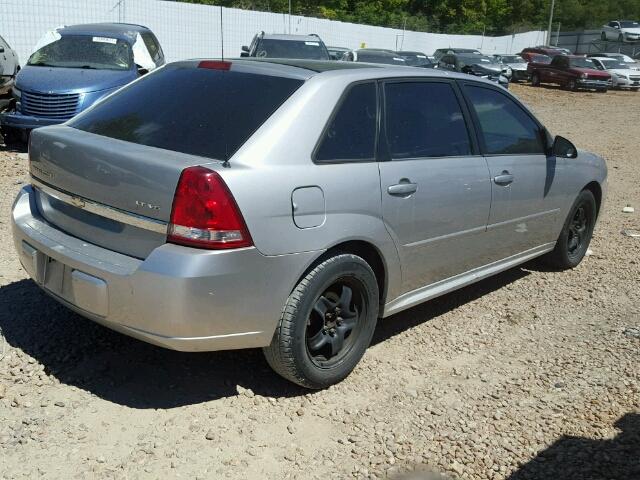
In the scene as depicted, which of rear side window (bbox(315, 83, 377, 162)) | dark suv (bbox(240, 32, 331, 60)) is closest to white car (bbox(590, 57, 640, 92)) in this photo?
dark suv (bbox(240, 32, 331, 60))

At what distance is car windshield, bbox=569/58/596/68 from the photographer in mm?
33094

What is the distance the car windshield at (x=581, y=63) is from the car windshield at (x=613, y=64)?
144cm

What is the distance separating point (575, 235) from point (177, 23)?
2008 centimetres

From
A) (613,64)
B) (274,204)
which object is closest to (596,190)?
(274,204)

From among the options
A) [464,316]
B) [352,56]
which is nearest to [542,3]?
[352,56]

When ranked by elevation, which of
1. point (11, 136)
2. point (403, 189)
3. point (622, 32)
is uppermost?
point (403, 189)

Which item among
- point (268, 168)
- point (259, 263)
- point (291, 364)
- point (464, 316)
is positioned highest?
point (268, 168)

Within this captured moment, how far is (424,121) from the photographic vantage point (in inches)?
170

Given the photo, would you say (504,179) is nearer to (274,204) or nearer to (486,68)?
(274,204)

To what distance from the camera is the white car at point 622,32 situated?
2094 inches

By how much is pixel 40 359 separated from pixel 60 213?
82 centimetres

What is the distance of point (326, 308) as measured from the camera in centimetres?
374

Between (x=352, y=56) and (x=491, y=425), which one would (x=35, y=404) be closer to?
(x=491, y=425)

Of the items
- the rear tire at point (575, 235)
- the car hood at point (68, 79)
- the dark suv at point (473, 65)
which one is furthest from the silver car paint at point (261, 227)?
the dark suv at point (473, 65)
